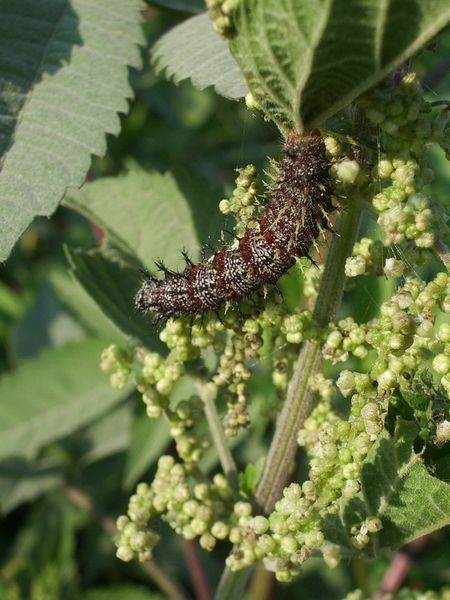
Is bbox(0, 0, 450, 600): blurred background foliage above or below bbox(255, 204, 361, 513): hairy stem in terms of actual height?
below

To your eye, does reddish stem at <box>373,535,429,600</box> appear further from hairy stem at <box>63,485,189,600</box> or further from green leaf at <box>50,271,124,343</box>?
green leaf at <box>50,271,124,343</box>

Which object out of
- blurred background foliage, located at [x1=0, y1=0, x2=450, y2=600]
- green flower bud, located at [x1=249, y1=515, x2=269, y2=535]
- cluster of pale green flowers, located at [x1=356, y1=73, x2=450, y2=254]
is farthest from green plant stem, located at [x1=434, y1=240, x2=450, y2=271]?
blurred background foliage, located at [x1=0, y1=0, x2=450, y2=600]

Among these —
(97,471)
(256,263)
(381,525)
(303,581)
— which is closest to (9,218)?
(256,263)

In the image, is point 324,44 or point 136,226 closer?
point 324,44

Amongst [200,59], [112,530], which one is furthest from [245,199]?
[112,530]

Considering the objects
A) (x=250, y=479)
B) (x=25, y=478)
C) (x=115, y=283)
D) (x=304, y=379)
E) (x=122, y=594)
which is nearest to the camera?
(x=304, y=379)

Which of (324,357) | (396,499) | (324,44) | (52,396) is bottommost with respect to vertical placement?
(52,396)

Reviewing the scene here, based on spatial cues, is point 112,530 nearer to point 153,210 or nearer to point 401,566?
point 401,566
